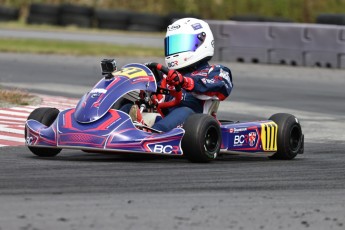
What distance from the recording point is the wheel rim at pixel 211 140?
27.4ft

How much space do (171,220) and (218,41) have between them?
17.3m

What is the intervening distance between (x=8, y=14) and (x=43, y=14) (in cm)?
224

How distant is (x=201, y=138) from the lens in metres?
8.16

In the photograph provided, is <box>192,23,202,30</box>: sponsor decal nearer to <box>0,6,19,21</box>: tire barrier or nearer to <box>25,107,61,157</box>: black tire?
<box>25,107,61,157</box>: black tire

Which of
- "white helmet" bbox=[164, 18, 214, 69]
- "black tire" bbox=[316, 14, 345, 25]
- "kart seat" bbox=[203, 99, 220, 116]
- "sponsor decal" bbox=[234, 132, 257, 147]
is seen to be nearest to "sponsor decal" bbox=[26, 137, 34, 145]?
"white helmet" bbox=[164, 18, 214, 69]

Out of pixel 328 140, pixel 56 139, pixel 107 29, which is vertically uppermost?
pixel 56 139

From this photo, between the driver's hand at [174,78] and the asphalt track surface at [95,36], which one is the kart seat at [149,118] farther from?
the asphalt track surface at [95,36]

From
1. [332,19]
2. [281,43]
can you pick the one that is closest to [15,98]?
[281,43]

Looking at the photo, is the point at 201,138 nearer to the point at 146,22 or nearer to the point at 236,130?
the point at 236,130

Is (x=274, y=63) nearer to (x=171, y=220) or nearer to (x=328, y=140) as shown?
(x=328, y=140)

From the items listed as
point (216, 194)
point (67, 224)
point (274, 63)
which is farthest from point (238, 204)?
point (274, 63)

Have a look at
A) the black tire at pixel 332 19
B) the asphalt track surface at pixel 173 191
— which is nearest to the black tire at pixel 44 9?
the black tire at pixel 332 19

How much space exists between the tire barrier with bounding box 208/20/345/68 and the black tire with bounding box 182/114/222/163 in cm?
1273

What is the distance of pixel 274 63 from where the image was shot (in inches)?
877
